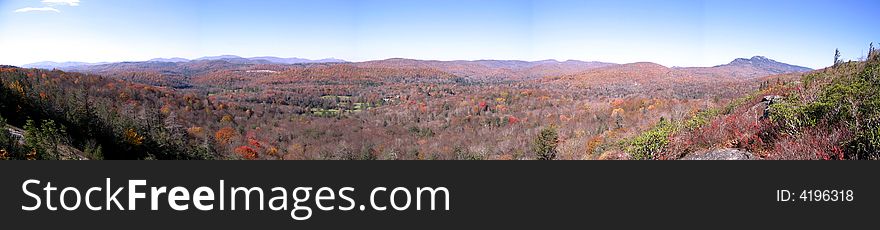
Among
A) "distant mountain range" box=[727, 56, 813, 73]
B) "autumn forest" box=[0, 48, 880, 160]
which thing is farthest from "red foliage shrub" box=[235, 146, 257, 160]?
"distant mountain range" box=[727, 56, 813, 73]

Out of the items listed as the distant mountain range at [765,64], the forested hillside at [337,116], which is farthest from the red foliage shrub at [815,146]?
the distant mountain range at [765,64]

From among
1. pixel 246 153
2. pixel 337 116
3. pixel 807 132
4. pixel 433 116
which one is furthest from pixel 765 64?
pixel 807 132

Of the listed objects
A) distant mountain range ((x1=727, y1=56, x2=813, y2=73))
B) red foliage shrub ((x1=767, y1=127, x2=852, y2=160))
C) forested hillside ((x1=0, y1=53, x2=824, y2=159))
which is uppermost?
distant mountain range ((x1=727, y1=56, x2=813, y2=73))

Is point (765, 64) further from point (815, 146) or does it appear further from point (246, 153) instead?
point (815, 146)

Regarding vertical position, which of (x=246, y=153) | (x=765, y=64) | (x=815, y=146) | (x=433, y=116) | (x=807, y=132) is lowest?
(x=246, y=153)

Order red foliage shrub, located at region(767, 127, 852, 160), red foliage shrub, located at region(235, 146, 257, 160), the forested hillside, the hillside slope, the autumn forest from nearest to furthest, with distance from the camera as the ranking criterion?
red foliage shrub, located at region(767, 127, 852, 160), the hillside slope, the autumn forest, the forested hillside, red foliage shrub, located at region(235, 146, 257, 160)

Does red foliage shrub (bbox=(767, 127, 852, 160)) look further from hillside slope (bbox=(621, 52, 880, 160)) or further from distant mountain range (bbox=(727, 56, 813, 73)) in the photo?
distant mountain range (bbox=(727, 56, 813, 73))

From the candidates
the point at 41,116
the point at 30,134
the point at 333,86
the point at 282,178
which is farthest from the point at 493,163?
the point at 333,86

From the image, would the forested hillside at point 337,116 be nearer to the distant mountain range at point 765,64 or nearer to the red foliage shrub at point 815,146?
the red foliage shrub at point 815,146

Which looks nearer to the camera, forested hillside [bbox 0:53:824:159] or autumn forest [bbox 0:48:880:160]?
autumn forest [bbox 0:48:880:160]

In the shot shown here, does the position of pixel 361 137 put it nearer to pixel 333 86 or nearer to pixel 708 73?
pixel 333 86

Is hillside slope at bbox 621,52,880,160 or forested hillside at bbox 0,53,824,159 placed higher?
hillside slope at bbox 621,52,880,160

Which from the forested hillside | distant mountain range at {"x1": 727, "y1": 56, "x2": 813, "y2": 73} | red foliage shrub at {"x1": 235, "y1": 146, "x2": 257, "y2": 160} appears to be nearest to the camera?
the forested hillside
